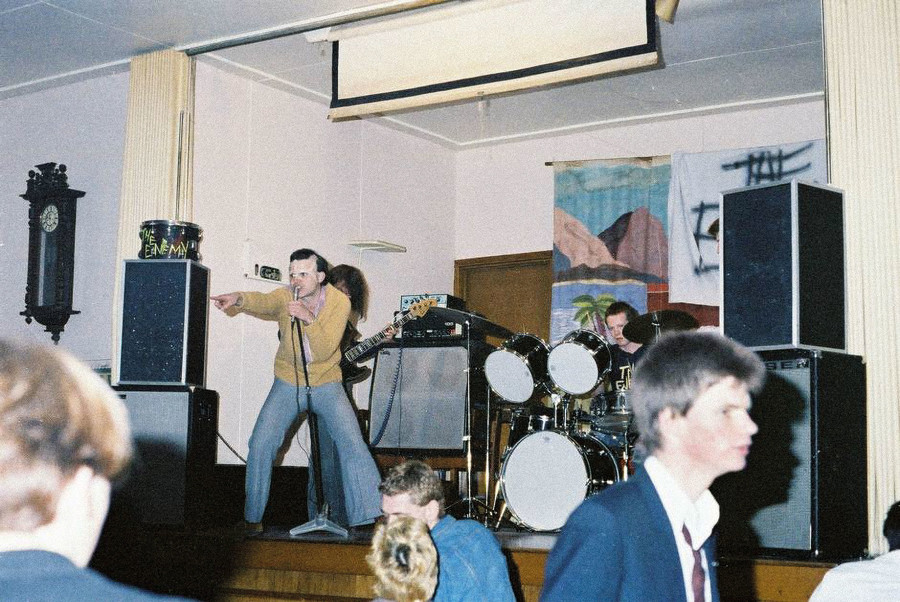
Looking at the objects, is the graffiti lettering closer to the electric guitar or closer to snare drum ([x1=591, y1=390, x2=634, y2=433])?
snare drum ([x1=591, y1=390, x2=634, y2=433])

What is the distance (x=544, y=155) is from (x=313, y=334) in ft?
11.9

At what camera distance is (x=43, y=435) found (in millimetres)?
850

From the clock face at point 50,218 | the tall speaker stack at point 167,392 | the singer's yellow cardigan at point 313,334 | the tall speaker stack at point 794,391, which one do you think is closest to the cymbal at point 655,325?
the singer's yellow cardigan at point 313,334

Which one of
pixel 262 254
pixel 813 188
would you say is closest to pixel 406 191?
pixel 262 254

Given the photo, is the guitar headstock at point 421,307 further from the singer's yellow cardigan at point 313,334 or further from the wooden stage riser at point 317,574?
the wooden stage riser at point 317,574

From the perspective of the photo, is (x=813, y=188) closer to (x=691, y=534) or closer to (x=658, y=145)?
(x=691, y=534)

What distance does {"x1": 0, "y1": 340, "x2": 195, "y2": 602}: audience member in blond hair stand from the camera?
0.85 m

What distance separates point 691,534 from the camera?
70.0 inches

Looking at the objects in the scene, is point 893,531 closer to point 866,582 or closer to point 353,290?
point 866,582

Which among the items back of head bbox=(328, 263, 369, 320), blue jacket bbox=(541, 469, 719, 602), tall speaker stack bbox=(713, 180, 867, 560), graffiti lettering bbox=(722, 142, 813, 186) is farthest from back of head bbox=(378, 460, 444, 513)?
graffiti lettering bbox=(722, 142, 813, 186)

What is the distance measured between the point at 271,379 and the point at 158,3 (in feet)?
8.77

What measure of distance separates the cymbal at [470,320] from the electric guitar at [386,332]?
0.20ft

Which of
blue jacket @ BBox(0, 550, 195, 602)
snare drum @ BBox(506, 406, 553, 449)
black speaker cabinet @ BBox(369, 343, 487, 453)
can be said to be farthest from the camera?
black speaker cabinet @ BBox(369, 343, 487, 453)

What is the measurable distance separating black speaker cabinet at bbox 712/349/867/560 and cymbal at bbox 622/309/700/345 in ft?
6.18
